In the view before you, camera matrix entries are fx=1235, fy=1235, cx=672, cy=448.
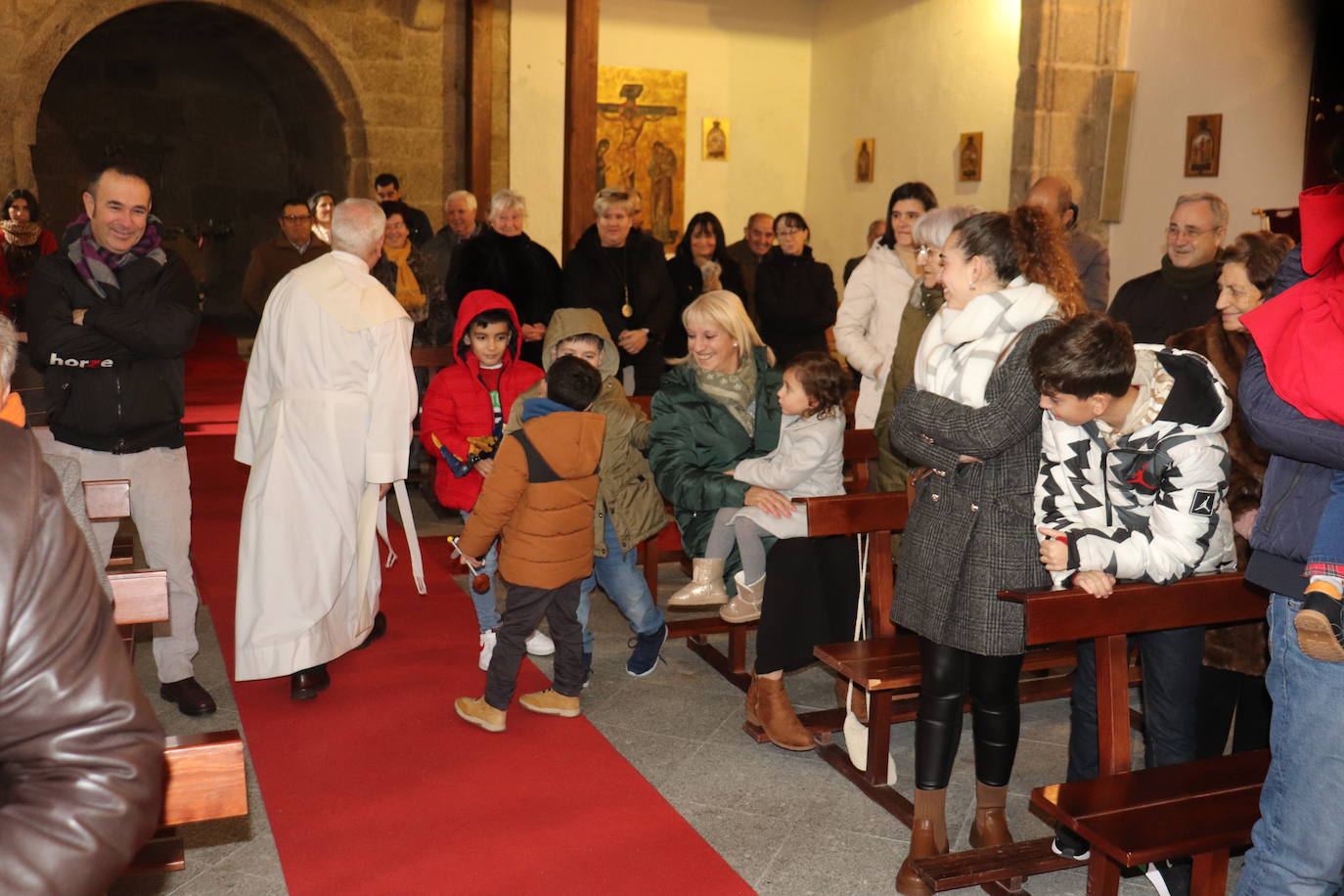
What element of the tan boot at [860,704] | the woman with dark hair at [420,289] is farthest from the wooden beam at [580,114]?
the tan boot at [860,704]

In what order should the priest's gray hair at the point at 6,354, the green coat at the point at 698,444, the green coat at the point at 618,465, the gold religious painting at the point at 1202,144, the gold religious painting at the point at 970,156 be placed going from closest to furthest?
the priest's gray hair at the point at 6,354, the green coat at the point at 698,444, the green coat at the point at 618,465, the gold religious painting at the point at 1202,144, the gold religious painting at the point at 970,156

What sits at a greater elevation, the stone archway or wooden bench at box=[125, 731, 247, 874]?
the stone archway

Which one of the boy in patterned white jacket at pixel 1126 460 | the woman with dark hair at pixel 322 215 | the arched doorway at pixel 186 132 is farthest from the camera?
the arched doorway at pixel 186 132

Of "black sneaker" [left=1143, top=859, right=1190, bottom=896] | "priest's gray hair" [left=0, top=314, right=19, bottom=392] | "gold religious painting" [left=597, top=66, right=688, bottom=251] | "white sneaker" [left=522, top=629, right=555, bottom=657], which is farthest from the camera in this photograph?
"gold religious painting" [left=597, top=66, right=688, bottom=251]

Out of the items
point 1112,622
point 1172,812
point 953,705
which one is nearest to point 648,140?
point 953,705

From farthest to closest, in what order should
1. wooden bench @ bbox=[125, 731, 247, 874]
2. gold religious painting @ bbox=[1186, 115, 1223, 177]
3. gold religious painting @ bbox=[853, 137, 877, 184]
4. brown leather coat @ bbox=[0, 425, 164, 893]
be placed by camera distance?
gold religious painting @ bbox=[853, 137, 877, 184] < gold religious painting @ bbox=[1186, 115, 1223, 177] < wooden bench @ bbox=[125, 731, 247, 874] < brown leather coat @ bbox=[0, 425, 164, 893]

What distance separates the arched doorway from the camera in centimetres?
1532

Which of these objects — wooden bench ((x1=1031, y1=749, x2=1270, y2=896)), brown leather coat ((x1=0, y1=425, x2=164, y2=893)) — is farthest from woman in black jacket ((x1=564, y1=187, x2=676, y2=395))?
brown leather coat ((x1=0, y1=425, x2=164, y2=893))

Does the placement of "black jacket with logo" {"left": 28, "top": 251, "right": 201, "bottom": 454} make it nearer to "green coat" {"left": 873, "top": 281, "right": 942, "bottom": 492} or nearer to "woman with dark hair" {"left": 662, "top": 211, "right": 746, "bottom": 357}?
"green coat" {"left": 873, "top": 281, "right": 942, "bottom": 492}

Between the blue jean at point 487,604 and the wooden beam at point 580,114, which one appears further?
the wooden beam at point 580,114

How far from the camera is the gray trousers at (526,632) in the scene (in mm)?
4145

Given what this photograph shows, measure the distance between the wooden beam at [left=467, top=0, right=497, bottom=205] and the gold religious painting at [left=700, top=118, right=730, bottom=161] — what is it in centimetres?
238

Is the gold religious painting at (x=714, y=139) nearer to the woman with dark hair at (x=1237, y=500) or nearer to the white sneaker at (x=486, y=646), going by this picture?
the white sneaker at (x=486, y=646)

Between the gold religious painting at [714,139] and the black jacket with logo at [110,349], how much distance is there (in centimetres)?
945
